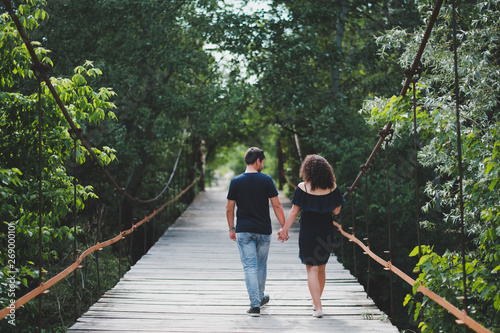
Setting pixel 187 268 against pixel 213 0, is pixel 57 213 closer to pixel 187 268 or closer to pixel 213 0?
pixel 187 268

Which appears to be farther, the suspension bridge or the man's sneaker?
the man's sneaker

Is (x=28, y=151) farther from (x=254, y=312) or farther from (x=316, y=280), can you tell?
(x=316, y=280)

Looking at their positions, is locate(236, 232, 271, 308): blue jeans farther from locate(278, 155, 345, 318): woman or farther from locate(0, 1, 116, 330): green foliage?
locate(0, 1, 116, 330): green foliage

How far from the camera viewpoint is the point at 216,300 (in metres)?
4.71

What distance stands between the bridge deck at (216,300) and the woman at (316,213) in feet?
1.20

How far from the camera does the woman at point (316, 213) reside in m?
4.00

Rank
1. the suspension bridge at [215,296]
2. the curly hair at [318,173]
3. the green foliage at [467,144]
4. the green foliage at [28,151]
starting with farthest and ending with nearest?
the green foliage at [28,151] < the curly hair at [318,173] < the suspension bridge at [215,296] < the green foliage at [467,144]

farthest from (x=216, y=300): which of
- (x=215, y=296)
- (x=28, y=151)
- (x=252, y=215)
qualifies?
(x=28, y=151)

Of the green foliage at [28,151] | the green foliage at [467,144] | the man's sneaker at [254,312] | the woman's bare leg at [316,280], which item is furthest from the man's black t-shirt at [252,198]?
the green foliage at [28,151]

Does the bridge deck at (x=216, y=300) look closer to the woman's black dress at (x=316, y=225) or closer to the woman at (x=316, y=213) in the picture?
the woman at (x=316, y=213)

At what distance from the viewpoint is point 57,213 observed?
4.86m

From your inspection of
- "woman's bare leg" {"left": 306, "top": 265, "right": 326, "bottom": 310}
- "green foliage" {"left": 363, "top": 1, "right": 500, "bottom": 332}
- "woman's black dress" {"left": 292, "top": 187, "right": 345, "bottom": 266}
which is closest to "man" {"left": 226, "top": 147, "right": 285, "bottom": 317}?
"woman's black dress" {"left": 292, "top": 187, "right": 345, "bottom": 266}

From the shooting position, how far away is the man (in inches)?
165

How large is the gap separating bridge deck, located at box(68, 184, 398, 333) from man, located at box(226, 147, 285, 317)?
293 mm
